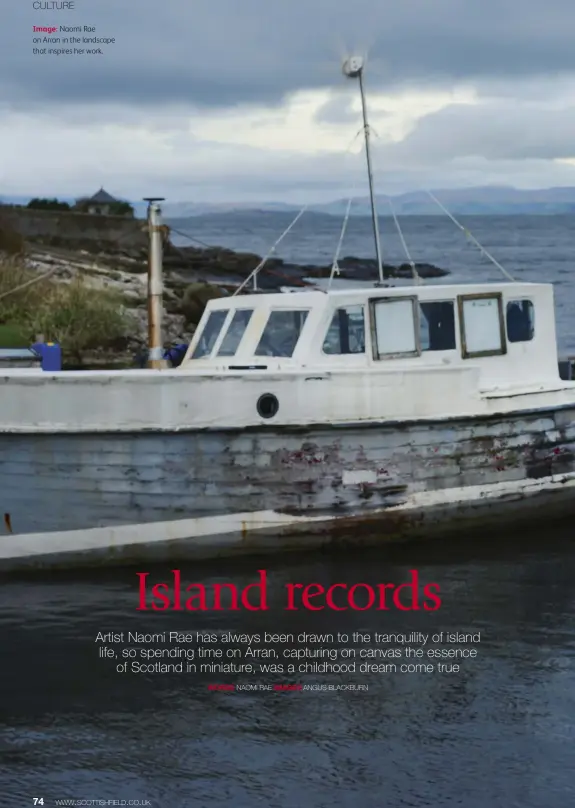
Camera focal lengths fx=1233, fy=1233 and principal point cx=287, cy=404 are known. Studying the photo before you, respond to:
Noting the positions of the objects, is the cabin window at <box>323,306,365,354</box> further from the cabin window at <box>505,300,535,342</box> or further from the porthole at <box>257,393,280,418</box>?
the cabin window at <box>505,300,535,342</box>

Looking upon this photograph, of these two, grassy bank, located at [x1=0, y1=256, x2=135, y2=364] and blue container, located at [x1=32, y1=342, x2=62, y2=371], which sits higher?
grassy bank, located at [x1=0, y1=256, x2=135, y2=364]

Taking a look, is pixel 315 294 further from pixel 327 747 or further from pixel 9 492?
pixel 327 747

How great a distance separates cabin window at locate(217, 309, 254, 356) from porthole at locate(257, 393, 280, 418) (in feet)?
4.71

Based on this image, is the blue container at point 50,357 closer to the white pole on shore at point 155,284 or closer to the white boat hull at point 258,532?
the white pole on shore at point 155,284

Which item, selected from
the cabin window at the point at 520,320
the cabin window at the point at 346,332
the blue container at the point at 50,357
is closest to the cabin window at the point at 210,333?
the cabin window at the point at 346,332

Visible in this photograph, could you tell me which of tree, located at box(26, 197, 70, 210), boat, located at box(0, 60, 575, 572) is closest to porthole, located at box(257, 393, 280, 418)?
boat, located at box(0, 60, 575, 572)

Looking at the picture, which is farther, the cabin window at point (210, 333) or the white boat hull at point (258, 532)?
the cabin window at point (210, 333)

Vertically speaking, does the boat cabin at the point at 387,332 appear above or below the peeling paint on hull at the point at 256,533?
above

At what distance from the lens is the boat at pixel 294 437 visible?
12.1 m

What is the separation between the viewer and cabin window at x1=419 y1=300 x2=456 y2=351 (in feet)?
44.4

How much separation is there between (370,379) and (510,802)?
5.47 meters

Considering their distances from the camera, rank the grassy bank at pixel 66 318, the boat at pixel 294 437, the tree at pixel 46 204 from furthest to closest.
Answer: the tree at pixel 46 204 → the grassy bank at pixel 66 318 → the boat at pixel 294 437

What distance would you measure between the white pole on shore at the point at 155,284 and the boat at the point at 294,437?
0.07 feet

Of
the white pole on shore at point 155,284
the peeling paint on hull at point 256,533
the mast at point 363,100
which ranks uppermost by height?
the mast at point 363,100
